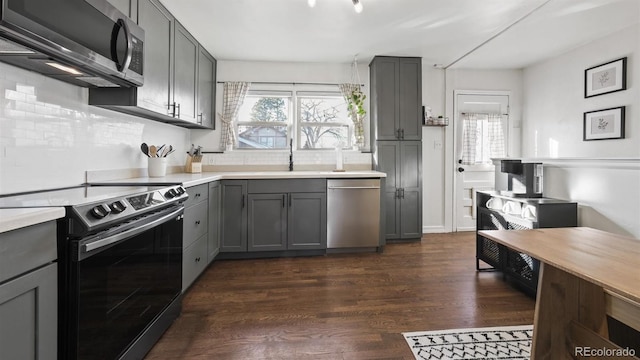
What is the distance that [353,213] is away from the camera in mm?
3361

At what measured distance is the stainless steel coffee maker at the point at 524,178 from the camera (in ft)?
8.18

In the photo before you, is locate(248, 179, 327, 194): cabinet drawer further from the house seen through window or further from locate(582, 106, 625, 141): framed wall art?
locate(582, 106, 625, 141): framed wall art

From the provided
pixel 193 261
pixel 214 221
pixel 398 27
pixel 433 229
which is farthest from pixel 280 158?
pixel 433 229

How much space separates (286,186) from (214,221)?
841mm

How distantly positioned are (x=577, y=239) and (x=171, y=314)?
7.47ft

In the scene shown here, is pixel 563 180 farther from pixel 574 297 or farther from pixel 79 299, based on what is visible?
pixel 79 299

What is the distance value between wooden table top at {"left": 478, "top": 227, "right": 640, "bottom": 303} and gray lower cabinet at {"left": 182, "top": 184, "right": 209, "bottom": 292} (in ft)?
6.67

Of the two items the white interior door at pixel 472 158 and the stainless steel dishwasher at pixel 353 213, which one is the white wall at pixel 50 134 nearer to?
the stainless steel dishwasher at pixel 353 213

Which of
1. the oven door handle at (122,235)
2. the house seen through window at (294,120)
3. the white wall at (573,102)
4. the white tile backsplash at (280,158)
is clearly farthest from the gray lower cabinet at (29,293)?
the white wall at (573,102)

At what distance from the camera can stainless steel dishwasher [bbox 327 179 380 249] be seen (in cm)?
332

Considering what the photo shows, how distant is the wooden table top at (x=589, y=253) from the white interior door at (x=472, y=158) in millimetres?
3150

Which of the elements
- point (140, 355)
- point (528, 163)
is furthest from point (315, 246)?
point (528, 163)

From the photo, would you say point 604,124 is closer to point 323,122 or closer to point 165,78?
point 323,122
